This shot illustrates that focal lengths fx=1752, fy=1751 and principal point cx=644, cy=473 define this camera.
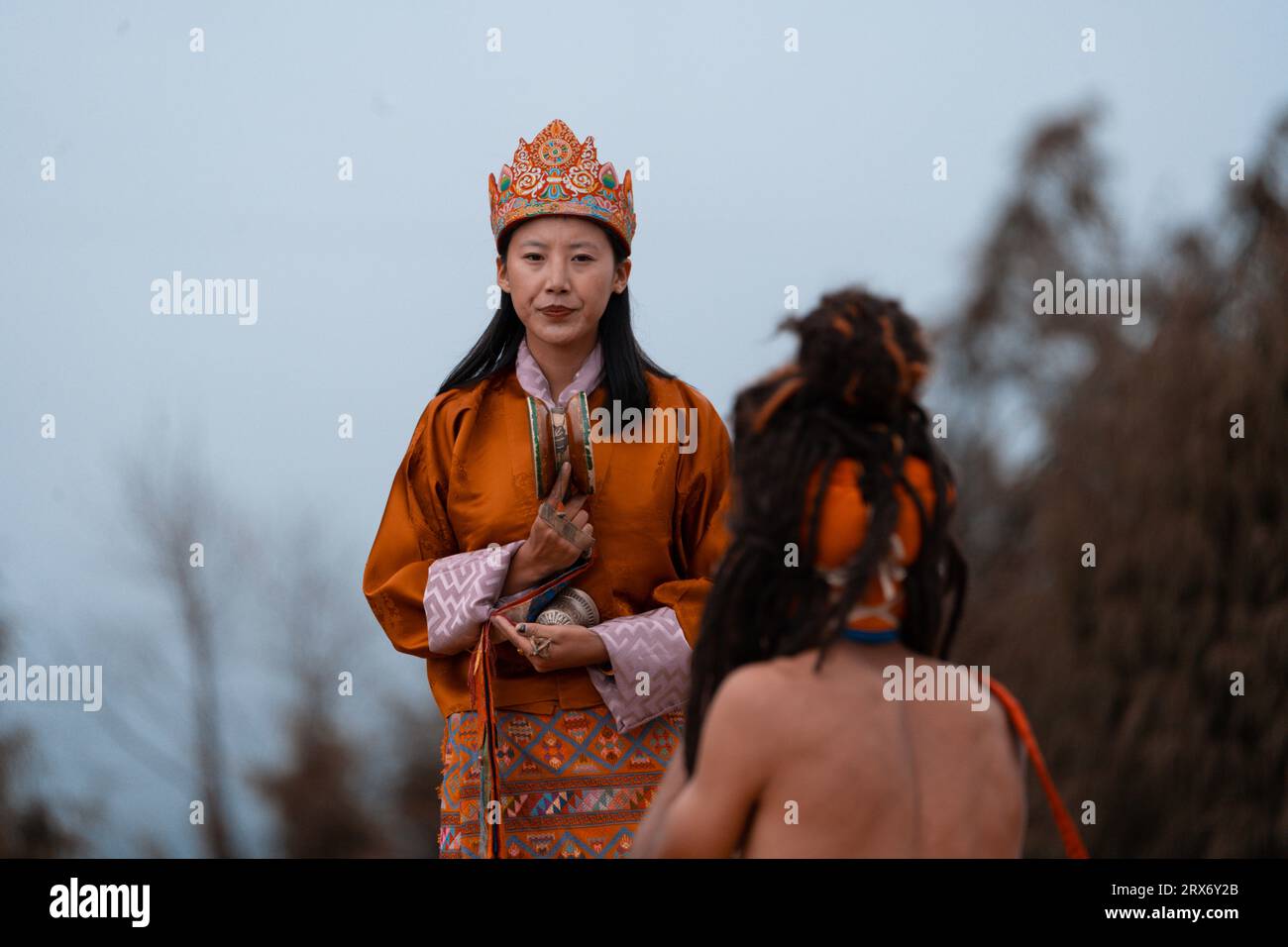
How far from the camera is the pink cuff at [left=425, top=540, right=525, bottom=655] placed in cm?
371

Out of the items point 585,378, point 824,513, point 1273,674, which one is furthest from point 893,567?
point 1273,674

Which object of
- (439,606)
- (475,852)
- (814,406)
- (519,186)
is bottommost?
(475,852)

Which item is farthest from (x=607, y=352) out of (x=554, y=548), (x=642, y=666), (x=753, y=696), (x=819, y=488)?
(x=753, y=696)

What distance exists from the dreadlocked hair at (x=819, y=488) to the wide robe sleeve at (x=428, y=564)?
97 centimetres

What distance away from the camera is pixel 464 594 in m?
3.74

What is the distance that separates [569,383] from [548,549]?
1.44 ft

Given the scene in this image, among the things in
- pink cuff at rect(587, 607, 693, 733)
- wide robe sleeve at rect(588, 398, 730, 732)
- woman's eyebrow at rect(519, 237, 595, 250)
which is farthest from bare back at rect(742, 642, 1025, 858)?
woman's eyebrow at rect(519, 237, 595, 250)

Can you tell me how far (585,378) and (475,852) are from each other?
41.9 inches

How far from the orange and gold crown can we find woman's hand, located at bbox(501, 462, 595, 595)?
1.87 ft

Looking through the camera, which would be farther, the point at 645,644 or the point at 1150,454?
the point at 1150,454

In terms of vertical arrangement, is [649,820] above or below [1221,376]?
below

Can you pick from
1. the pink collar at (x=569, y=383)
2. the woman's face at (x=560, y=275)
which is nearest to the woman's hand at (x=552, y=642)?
the pink collar at (x=569, y=383)

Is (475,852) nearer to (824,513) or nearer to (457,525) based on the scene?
(457,525)

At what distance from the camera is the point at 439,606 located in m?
3.76
